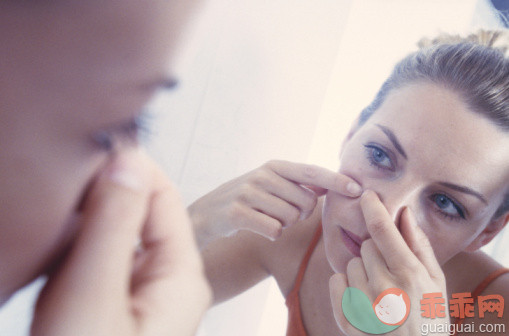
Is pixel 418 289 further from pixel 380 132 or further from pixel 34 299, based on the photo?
pixel 34 299

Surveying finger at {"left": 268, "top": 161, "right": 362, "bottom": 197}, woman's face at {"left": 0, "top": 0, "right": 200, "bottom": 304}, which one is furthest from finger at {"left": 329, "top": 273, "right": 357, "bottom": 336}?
woman's face at {"left": 0, "top": 0, "right": 200, "bottom": 304}

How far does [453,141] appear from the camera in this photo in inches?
15.3

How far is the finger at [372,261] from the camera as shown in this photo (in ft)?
1.17

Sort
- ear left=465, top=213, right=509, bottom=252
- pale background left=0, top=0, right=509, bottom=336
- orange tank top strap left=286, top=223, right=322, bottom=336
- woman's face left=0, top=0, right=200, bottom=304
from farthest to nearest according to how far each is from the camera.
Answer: orange tank top strap left=286, top=223, right=322, bottom=336 → ear left=465, top=213, right=509, bottom=252 → pale background left=0, top=0, right=509, bottom=336 → woman's face left=0, top=0, right=200, bottom=304

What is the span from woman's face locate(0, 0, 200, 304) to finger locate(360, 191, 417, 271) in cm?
30

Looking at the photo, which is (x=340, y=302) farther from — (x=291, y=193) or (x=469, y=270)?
(x=469, y=270)

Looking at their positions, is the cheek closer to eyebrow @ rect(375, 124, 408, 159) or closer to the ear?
eyebrow @ rect(375, 124, 408, 159)

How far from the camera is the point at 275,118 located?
1.20ft

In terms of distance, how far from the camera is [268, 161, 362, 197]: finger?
400 mm

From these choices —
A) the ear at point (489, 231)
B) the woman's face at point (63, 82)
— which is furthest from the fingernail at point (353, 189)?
the woman's face at point (63, 82)

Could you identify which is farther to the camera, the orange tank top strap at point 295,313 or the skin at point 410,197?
→ the orange tank top strap at point 295,313

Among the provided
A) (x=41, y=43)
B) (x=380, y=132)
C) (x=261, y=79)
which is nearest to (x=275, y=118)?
(x=261, y=79)

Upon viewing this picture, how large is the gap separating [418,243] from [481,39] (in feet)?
0.97

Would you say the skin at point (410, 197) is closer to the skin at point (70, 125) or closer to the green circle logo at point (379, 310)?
the green circle logo at point (379, 310)
